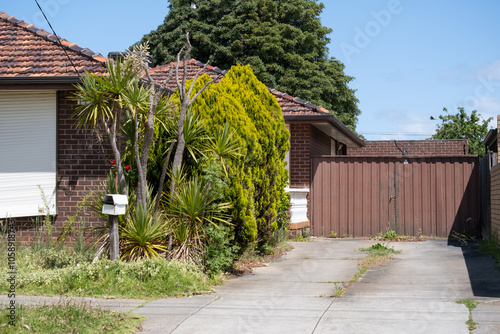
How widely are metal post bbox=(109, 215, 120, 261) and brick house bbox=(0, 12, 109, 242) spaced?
2637mm

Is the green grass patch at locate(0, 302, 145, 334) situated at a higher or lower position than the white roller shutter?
lower

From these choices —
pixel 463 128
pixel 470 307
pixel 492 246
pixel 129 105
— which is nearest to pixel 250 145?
pixel 129 105

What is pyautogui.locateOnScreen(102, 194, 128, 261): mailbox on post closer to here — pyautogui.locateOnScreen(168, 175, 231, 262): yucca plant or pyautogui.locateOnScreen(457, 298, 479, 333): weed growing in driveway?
pyautogui.locateOnScreen(168, 175, 231, 262): yucca plant

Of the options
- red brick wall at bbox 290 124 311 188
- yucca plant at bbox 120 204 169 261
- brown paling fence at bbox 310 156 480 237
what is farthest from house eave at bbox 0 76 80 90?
brown paling fence at bbox 310 156 480 237

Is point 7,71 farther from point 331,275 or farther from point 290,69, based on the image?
point 290,69

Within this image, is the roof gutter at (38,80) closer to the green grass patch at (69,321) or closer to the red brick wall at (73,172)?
the red brick wall at (73,172)

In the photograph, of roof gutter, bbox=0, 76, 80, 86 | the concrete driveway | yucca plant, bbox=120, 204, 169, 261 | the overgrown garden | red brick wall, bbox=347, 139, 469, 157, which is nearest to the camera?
the concrete driveway

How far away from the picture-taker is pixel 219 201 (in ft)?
30.5

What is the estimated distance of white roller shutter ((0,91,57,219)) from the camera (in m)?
10.9

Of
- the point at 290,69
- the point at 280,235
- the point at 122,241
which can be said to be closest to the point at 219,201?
the point at 122,241

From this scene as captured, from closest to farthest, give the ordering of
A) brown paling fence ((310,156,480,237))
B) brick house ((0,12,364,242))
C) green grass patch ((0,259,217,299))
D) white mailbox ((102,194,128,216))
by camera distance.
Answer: green grass patch ((0,259,217,299)) < white mailbox ((102,194,128,216)) < brick house ((0,12,364,242)) < brown paling fence ((310,156,480,237))

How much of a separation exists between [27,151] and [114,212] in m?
3.56

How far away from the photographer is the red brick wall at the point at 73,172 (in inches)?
431

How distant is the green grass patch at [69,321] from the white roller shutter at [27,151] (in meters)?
4.74
